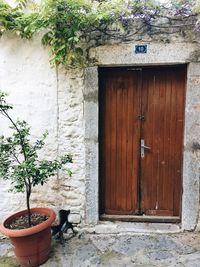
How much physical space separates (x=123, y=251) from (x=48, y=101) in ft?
Answer: 6.79

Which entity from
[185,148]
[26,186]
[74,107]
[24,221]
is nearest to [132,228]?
[185,148]

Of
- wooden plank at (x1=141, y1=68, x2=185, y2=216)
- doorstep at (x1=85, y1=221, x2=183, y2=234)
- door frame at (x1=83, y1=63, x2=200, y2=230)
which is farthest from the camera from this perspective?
doorstep at (x1=85, y1=221, x2=183, y2=234)

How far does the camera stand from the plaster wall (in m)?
3.54

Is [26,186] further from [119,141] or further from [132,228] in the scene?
[132,228]

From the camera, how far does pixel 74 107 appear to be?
3.70 meters

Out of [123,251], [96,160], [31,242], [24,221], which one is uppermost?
[96,160]

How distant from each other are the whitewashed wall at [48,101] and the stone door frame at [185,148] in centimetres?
10

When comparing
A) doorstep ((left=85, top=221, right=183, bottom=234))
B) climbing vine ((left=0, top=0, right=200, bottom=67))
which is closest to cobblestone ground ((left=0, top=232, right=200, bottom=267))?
doorstep ((left=85, top=221, right=183, bottom=234))

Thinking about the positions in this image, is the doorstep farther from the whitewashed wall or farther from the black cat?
the whitewashed wall

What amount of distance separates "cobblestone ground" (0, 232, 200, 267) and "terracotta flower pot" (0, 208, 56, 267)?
0.13 m

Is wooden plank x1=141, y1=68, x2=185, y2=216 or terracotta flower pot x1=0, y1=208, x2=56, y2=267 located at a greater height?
wooden plank x1=141, y1=68, x2=185, y2=216

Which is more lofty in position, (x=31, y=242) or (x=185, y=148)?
(x=185, y=148)

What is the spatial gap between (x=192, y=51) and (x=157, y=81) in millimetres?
554

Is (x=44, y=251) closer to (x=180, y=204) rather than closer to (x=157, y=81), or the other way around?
(x=180, y=204)
